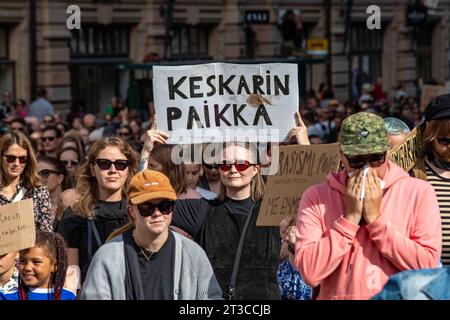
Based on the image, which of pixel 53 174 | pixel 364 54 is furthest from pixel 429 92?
pixel 364 54

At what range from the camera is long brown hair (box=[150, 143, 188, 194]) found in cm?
747

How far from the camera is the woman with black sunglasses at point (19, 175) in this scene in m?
7.60

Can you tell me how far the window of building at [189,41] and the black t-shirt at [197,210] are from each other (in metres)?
23.8

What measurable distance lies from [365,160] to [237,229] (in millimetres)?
1532

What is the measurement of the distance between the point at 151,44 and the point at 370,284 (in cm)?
2474

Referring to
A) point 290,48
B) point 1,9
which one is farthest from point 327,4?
point 1,9

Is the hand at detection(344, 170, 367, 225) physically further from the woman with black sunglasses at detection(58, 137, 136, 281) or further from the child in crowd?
the woman with black sunglasses at detection(58, 137, 136, 281)

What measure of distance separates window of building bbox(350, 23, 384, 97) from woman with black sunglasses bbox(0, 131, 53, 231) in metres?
27.0

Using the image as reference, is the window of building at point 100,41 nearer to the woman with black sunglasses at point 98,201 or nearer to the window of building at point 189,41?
the window of building at point 189,41

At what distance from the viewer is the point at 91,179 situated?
7.23m

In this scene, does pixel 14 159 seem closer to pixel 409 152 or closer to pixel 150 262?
pixel 409 152

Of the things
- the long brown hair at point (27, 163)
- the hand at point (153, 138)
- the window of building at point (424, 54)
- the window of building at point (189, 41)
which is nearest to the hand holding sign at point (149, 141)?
the hand at point (153, 138)

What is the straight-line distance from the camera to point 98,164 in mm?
7199

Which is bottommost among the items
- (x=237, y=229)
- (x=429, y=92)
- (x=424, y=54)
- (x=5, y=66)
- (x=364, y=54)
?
(x=424, y=54)
